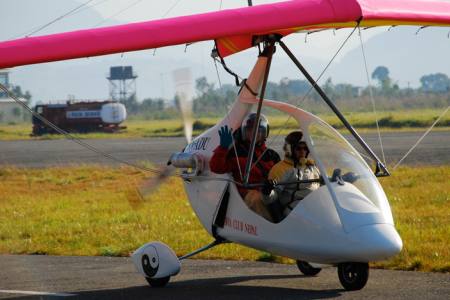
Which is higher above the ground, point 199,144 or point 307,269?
point 199,144

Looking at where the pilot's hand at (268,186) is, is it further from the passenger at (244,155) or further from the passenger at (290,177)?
the passenger at (244,155)

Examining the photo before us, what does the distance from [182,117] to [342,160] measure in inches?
112

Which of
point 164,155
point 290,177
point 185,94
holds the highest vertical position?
point 185,94

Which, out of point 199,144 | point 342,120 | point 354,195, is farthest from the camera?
A: point 199,144

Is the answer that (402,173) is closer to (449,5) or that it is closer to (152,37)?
(449,5)

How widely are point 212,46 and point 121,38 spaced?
256 cm

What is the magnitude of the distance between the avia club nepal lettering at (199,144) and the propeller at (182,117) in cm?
36

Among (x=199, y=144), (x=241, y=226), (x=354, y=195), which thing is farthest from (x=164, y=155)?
(x=354, y=195)

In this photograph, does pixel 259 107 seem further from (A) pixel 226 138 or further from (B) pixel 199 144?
(B) pixel 199 144


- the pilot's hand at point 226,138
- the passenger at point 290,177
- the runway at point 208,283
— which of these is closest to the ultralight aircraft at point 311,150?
the passenger at point 290,177

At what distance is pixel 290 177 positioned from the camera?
458 inches

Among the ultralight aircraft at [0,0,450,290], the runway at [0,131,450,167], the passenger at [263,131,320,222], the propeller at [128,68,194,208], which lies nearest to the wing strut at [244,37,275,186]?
the ultralight aircraft at [0,0,450,290]

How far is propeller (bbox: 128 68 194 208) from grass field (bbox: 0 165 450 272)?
5.7 inches

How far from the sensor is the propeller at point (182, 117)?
13164 mm
